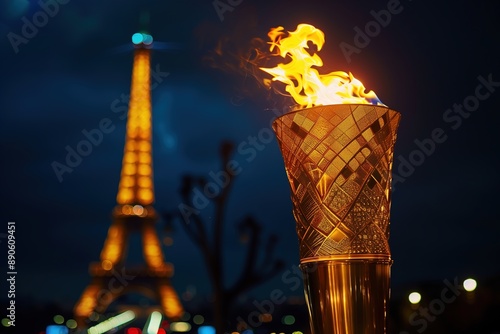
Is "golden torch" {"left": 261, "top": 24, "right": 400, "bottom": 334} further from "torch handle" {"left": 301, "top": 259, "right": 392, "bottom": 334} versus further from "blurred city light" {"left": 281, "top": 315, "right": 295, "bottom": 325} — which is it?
"blurred city light" {"left": 281, "top": 315, "right": 295, "bottom": 325}

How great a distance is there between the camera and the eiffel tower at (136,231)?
32781 millimetres

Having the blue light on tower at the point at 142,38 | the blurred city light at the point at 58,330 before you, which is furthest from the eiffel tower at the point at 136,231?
the blurred city light at the point at 58,330

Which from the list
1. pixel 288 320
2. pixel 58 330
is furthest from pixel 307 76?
pixel 288 320

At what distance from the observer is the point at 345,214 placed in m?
4.00

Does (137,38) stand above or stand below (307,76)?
above

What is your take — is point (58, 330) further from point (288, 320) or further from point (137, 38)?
point (137, 38)

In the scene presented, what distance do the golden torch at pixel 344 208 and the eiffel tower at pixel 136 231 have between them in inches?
1158

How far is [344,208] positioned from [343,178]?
0.63 ft

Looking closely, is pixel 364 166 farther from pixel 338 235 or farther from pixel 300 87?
pixel 300 87

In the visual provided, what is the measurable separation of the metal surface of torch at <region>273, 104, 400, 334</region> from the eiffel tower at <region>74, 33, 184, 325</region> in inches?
1159

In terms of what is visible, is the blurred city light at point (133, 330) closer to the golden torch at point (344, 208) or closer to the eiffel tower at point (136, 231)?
the eiffel tower at point (136, 231)

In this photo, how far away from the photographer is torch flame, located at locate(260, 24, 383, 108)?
4730 mm

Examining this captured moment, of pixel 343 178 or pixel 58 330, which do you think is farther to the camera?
pixel 58 330

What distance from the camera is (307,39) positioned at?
5.18 m
